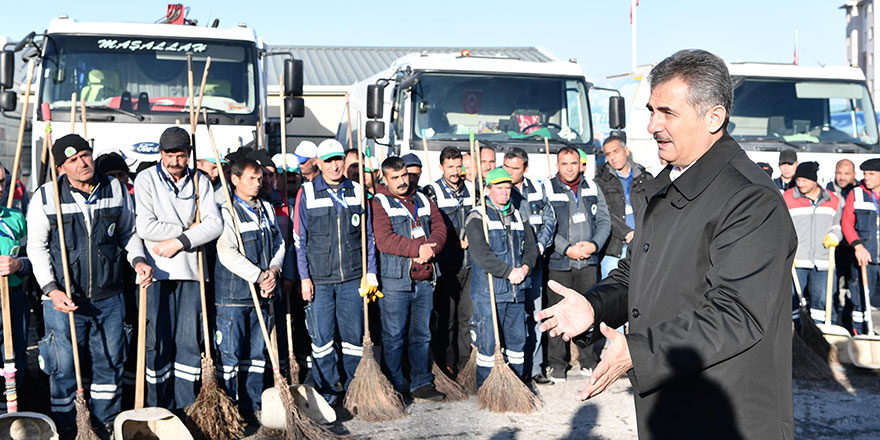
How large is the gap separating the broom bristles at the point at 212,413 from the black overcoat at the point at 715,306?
379 cm

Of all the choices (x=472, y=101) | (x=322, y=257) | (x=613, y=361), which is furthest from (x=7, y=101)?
(x=613, y=361)

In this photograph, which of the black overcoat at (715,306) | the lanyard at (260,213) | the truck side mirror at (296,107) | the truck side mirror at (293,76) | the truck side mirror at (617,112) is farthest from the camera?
the truck side mirror at (617,112)

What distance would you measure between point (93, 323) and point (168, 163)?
3.83 ft

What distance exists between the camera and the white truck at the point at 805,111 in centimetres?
1099

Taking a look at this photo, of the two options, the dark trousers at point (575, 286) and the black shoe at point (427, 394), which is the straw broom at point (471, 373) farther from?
the dark trousers at point (575, 286)

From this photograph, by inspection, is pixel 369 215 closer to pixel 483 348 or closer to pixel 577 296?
pixel 483 348

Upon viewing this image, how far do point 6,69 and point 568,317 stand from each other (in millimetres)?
8264

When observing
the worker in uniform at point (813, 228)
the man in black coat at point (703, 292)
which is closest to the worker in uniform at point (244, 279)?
the man in black coat at point (703, 292)

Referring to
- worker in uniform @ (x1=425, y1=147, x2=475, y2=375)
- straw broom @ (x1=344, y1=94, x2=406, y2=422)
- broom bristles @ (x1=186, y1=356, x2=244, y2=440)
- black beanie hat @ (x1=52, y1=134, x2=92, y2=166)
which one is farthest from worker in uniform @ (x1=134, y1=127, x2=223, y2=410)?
worker in uniform @ (x1=425, y1=147, x2=475, y2=375)

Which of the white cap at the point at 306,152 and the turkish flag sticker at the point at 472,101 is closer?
the white cap at the point at 306,152

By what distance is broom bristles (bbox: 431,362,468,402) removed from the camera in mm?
6828

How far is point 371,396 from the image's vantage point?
6297mm

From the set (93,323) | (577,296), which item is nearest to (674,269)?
(577,296)

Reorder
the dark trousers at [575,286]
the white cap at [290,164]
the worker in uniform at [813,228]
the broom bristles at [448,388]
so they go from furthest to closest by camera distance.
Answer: the worker in uniform at [813,228]
the white cap at [290,164]
the dark trousers at [575,286]
the broom bristles at [448,388]
